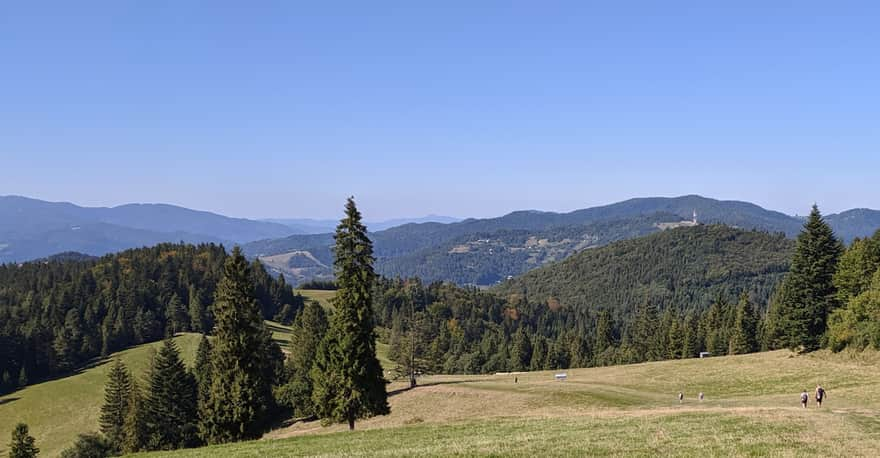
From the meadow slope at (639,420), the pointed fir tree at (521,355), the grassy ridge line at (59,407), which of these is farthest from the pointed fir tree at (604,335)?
the grassy ridge line at (59,407)

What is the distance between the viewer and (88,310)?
162 meters

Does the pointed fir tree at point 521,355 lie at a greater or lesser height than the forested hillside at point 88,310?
lesser

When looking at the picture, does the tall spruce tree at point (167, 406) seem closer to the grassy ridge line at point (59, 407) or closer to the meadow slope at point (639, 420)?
the meadow slope at point (639, 420)

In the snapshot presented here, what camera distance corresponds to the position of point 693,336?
12431cm

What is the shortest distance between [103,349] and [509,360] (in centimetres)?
10263

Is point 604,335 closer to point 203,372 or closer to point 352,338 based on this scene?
point 203,372

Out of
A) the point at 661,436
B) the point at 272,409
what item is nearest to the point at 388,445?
the point at 661,436

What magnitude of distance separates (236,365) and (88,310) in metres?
142

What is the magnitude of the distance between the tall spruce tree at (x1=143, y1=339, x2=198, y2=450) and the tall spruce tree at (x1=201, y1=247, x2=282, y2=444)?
1385 inches

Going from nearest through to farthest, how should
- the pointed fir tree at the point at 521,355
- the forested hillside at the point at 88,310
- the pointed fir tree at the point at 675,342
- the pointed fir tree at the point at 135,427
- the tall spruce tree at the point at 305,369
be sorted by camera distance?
the pointed fir tree at the point at 135,427, the tall spruce tree at the point at 305,369, the pointed fir tree at the point at 675,342, the forested hillside at the point at 88,310, the pointed fir tree at the point at 521,355

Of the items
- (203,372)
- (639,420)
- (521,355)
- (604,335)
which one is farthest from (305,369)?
(604,335)

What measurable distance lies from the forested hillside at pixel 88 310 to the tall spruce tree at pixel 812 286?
94864 mm

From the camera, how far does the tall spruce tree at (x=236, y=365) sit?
44.6 metres

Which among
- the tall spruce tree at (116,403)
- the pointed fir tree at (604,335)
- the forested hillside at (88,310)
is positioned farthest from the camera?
the pointed fir tree at (604,335)
